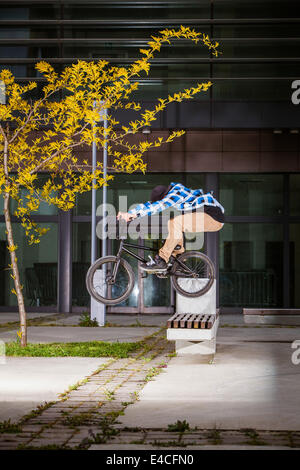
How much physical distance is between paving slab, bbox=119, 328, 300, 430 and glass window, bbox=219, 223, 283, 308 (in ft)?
31.4

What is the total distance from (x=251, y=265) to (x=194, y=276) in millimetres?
11224

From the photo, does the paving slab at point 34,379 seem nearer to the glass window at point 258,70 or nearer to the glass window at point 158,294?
the glass window at point 158,294

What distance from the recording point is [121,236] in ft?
38.5

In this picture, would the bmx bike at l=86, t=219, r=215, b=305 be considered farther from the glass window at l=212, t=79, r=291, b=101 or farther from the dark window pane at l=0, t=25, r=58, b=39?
the dark window pane at l=0, t=25, r=58, b=39

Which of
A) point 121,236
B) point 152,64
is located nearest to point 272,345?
point 121,236

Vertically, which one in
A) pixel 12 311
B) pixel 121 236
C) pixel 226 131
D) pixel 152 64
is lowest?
pixel 12 311

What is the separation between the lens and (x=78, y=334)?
52.5ft

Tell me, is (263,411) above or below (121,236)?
below

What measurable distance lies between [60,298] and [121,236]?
11.6 metres

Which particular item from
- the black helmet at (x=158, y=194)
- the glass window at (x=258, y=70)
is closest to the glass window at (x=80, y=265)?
the glass window at (x=258, y=70)

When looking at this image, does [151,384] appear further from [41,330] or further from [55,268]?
[55,268]

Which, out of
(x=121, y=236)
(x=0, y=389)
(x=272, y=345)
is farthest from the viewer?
(x=272, y=345)

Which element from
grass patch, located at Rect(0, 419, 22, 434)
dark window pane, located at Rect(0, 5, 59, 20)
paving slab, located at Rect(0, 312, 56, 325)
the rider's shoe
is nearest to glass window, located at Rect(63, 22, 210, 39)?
dark window pane, located at Rect(0, 5, 59, 20)

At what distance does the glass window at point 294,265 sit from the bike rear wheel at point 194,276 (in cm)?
1085
